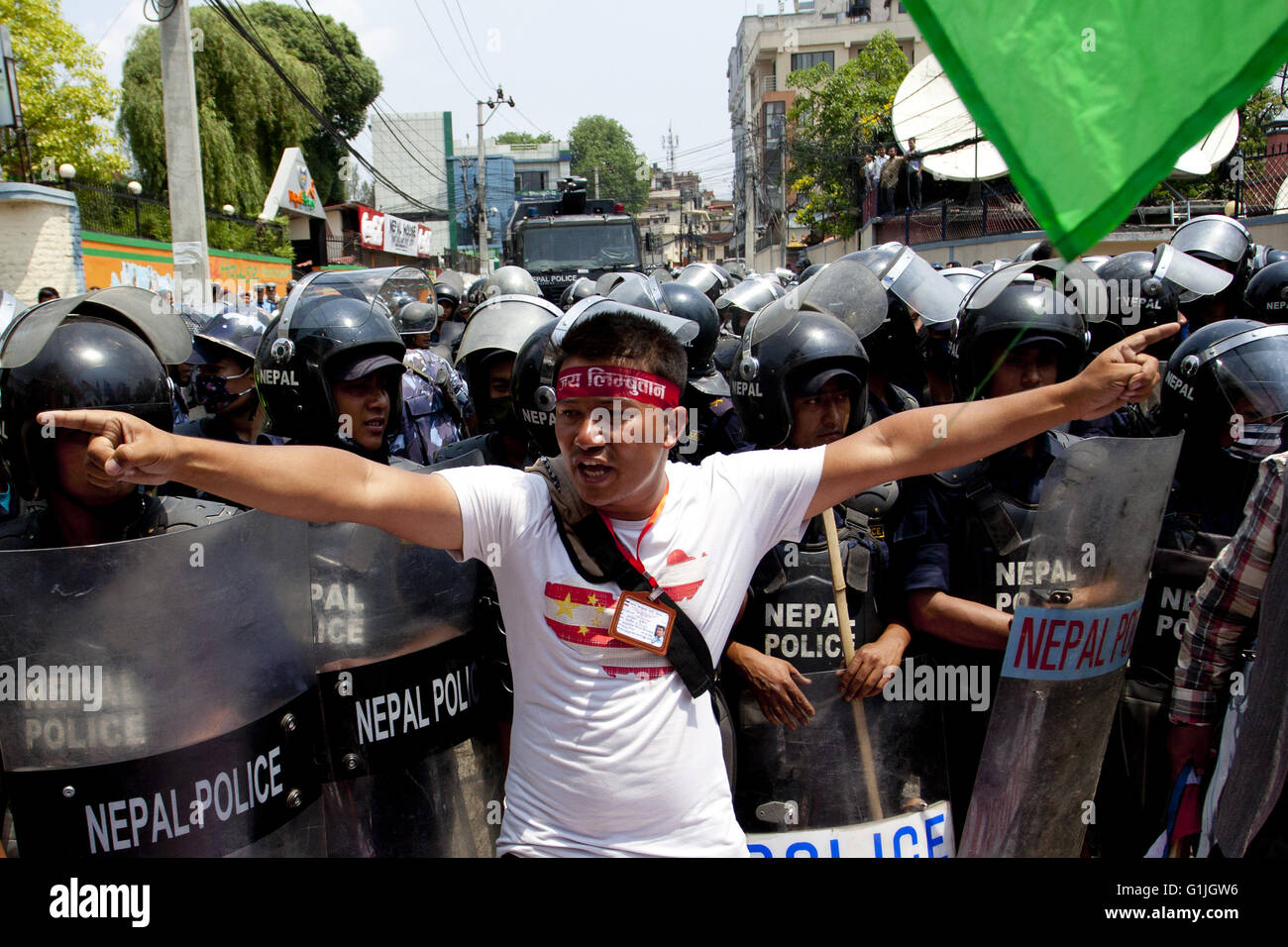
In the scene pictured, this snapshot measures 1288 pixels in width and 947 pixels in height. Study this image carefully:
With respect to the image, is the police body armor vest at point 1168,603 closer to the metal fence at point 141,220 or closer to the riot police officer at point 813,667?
the riot police officer at point 813,667

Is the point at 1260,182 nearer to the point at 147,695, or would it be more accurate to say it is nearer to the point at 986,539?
the point at 986,539

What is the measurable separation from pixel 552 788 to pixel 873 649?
113cm

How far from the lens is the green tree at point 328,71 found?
30.5 m

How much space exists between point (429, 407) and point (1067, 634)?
3780 millimetres

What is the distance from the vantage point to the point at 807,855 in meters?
2.70

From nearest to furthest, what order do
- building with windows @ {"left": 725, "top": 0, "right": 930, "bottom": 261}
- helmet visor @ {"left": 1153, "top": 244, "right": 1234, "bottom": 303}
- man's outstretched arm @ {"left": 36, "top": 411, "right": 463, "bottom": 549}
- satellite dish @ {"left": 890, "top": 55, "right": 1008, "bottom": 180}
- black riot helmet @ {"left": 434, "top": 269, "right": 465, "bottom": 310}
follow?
man's outstretched arm @ {"left": 36, "top": 411, "right": 463, "bottom": 549}
helmet visor @ {"left": 1153, "top": 244, "right": 1234, "bottom": 303}
black riot helmet @ {"left": 434, "top": 269, "right": 465, "bottom": 310}
satellite dish @ {"left": 890, "top": 55, "right": 1008, "bottom": 180}
building with windows @ {"left": 725, "top": 0, "right": 930, "bottom": 261}

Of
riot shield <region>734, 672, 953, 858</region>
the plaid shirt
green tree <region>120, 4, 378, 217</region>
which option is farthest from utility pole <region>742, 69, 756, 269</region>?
the plaid shirt

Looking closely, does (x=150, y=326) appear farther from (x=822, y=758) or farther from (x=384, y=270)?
(x=384, y=270)

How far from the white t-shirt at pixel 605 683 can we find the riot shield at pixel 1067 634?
86 centimetres

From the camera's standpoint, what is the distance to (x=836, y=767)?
9.34ft

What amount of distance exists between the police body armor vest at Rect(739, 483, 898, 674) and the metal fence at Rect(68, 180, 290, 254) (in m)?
16.9

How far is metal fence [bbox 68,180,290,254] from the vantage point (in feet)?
59.7

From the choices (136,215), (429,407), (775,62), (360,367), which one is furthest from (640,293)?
(775,62)

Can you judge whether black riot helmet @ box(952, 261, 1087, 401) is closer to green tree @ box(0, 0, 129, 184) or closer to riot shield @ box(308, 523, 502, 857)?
riot shield @ box(308, 523, 502, 857)
